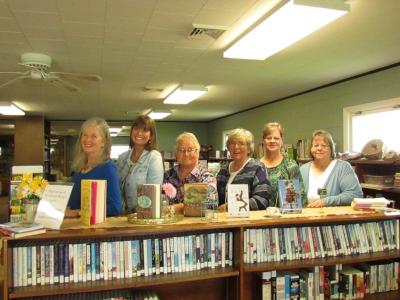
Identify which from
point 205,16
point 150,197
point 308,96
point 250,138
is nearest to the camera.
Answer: point 150,197

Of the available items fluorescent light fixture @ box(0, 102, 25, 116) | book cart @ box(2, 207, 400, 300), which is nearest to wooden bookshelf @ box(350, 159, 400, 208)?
book cart @ box(2, 207, 400, 300)

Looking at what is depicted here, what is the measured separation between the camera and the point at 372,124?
4.84 metres

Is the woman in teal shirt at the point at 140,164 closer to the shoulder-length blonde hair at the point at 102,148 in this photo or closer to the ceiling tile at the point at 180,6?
the shoulder-length blonde hair at the point at 102,148

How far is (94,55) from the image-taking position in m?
3.88

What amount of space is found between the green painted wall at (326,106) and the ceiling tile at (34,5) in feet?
12.6

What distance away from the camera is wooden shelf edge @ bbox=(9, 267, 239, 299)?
1.66 metres

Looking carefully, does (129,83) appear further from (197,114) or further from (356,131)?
(197,114)

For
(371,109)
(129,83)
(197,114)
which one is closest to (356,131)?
(371,109)

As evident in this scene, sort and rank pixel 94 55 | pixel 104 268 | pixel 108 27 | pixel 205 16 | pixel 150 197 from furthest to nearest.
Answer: pixel 94 55, pixel 108 27, pixel 205 16, pixel 150 197, pixel 104 268

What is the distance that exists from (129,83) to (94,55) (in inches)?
58.7

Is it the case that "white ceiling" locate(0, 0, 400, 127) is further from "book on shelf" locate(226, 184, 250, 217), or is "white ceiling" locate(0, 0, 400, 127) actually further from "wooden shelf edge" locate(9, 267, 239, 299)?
"wooden shelf edge" locate(9, 267, 239, 299)

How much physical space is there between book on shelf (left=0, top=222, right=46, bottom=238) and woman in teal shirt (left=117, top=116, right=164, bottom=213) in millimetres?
840

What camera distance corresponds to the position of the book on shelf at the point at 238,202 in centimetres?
211

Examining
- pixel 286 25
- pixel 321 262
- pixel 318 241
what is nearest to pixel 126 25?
pixel 286 25
